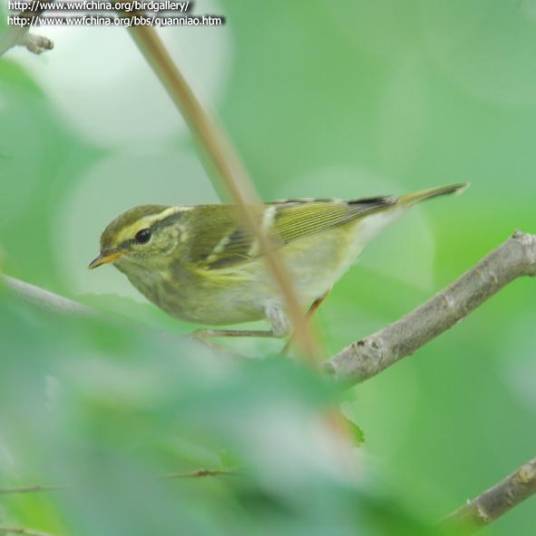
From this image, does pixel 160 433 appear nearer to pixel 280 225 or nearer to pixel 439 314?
pixel 439 314

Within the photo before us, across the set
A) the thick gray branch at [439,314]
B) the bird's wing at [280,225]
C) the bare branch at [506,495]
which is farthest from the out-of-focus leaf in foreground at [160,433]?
the bird's wing at [280,225]

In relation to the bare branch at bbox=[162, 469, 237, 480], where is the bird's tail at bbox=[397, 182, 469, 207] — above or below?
above

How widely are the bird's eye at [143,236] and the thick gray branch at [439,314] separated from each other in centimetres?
112

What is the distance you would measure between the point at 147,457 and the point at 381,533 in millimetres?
87

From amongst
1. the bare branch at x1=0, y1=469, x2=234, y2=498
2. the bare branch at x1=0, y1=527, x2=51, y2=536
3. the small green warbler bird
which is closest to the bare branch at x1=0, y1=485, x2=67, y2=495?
the bare branch at x1=0, y1=469, x2=234, y2=498

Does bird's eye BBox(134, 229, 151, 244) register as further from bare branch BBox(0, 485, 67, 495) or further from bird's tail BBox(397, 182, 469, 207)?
bare branch BBox(0, 485, 67, 495)

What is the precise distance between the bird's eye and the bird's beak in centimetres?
7

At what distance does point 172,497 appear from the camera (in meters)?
0.34

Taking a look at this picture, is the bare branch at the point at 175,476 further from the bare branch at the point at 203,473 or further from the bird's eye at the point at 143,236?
the bird's eye at the point at 143,236

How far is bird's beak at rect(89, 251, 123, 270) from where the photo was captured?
234cm

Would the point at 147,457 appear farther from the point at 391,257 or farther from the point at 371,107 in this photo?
the point at 371,107

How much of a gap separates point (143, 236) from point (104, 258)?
193 millimetres

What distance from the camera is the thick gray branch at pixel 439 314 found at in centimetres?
150

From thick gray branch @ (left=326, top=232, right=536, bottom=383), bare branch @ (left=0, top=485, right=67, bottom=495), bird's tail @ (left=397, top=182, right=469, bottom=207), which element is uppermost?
bird's tail @ (left=397, top=182, right=469, bottom=207)
